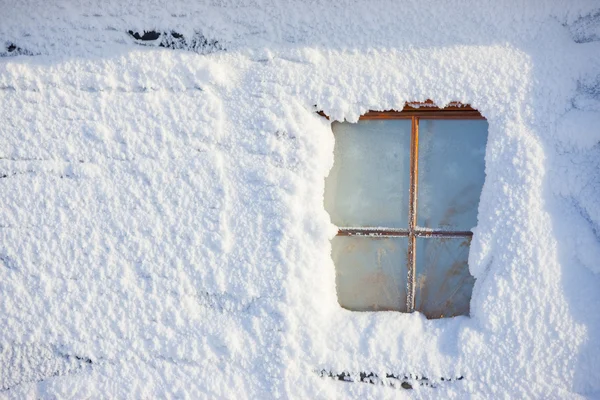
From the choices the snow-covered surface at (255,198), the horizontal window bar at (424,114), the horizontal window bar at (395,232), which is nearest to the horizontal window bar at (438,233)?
the horizontal window bar at (395,232)

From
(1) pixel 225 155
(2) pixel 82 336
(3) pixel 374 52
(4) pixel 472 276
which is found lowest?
(2) pixel 82 336

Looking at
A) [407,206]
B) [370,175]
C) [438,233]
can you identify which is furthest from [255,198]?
[438,233]

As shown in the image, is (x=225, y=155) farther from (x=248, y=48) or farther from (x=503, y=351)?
(x=503, y=351)

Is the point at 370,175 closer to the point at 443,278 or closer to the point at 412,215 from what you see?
the point at 412,215

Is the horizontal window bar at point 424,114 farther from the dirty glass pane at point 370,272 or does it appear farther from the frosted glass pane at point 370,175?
the dirty glass pane at point 370,272

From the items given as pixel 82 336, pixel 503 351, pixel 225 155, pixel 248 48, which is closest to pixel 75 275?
pixel 82 336
